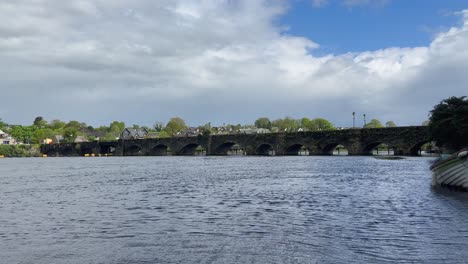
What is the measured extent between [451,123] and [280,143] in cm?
5818

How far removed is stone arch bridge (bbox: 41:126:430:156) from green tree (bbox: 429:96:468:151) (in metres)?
17.1

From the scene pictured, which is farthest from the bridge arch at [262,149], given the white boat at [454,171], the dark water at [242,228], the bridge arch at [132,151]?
the dark water at [242,228]

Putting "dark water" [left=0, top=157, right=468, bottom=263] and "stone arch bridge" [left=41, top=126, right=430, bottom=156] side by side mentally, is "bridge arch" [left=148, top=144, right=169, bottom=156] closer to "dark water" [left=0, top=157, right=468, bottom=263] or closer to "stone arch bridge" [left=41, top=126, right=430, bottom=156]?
"stone arch bridge" [left=41, top=126, right=430, bottom=156]

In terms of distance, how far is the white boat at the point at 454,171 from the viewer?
75.1 feet

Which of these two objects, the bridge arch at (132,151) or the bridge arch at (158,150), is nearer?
the bridge arch at (158,150)

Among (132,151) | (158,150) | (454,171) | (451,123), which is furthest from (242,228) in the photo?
(132,151)

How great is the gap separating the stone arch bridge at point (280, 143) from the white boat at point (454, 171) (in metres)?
57.5

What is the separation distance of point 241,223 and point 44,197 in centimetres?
1627

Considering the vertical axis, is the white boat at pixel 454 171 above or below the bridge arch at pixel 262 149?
below

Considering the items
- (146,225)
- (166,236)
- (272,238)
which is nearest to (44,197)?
(146,225)

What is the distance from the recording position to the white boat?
2289 cm

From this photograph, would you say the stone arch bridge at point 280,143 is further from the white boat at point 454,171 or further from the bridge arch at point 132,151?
the white boat at point 454,171

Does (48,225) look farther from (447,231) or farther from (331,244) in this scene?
(447,231)

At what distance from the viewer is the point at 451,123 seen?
55875 mm
